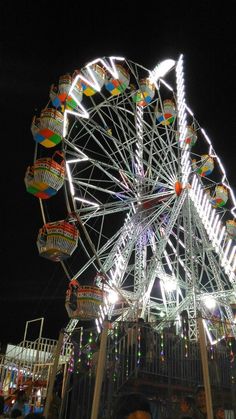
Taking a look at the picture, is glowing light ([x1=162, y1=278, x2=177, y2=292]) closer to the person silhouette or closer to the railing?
the railing

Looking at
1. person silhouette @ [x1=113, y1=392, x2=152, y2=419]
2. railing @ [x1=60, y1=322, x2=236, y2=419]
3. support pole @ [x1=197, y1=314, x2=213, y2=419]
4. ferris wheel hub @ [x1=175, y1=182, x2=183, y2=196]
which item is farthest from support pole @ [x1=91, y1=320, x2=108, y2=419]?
ferris wheel hub @ [x1=175, y1=182, x2=183, y2=196]

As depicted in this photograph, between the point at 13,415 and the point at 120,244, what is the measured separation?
10.0 metres

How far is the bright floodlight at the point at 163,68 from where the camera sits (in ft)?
56.7

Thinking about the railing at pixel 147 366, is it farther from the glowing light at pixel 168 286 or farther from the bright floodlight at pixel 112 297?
the glowing light at pixel 168 286

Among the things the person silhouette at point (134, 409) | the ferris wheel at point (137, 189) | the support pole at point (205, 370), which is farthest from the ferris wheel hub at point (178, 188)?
the person silhouette at point (134, 409)

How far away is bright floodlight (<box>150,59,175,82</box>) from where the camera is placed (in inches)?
680

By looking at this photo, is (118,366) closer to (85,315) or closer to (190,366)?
(190,366)

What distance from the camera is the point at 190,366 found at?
6.00 m

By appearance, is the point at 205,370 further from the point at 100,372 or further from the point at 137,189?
the point at 137,189

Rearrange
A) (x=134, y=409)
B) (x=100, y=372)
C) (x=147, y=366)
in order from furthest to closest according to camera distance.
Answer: (x=147, y=366) < (x=100, y=372) < (x=134, y=409)

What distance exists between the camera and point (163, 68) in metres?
17.8

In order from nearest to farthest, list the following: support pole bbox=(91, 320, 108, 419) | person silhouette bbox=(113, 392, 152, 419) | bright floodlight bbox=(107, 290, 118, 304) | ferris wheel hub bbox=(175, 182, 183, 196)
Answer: person silhouette bbox=(113, 392, 152, 419), support pole bbox=(91, 320, 108, 419), ferris wheel hub bbox=(175, 182, 183, 196), bright floodlight bbox=(107, 290, 118, 304)

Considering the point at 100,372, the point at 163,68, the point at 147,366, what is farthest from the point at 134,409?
the point at 163,68

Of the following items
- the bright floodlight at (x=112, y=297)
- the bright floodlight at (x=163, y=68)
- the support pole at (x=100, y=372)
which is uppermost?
the bright floodlight at (x=163, y=68)
